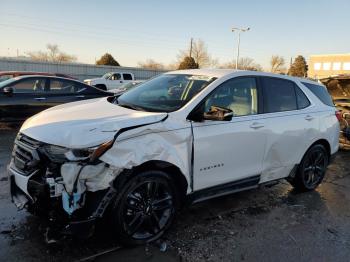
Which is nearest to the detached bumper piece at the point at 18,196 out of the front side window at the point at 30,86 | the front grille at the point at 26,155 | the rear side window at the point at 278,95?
the front grille at the point at 26,155

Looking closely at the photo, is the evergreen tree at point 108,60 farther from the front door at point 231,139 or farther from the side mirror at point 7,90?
the front door at point 231,139

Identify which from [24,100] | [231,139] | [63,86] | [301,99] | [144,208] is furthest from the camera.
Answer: [63,86]

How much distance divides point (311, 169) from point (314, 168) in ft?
0.27

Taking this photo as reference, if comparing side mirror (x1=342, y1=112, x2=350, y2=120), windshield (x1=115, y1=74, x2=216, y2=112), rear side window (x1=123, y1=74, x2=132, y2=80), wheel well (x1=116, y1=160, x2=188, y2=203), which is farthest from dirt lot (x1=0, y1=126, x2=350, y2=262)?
rear side window (x1=123, y1=74, x2=132, y2=80)

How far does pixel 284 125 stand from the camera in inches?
188

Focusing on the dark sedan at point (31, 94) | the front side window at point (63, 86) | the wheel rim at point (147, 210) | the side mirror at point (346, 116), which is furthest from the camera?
the front side window at point (63, 86)

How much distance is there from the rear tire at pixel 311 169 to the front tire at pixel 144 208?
2.41m

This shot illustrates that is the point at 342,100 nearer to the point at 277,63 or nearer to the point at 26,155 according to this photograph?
the point at 26,155

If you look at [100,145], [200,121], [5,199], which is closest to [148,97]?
[200,121]

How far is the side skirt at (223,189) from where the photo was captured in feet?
13.2

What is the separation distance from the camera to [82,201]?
3.12 meters

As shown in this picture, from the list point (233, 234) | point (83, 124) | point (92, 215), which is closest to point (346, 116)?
point (233, 234)

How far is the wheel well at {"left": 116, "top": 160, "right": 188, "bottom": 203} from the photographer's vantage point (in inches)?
130

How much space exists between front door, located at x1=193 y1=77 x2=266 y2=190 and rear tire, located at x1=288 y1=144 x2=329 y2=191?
1113 millimetres
